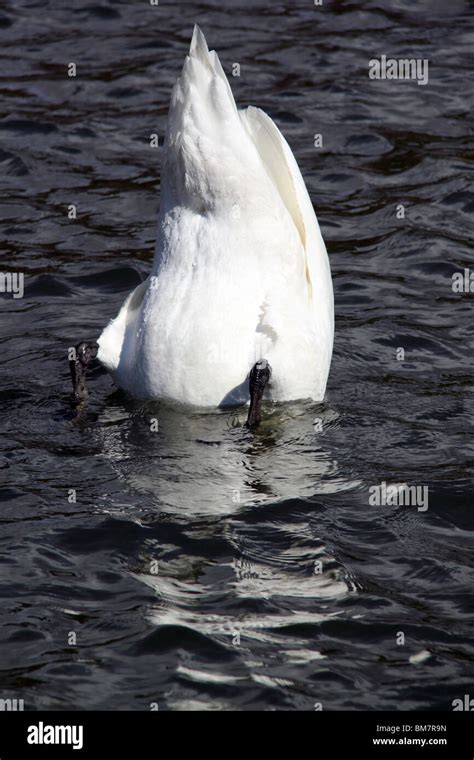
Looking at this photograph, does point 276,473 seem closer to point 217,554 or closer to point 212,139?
point 217,554

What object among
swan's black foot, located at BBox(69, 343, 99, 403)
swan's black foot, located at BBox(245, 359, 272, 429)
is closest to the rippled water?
swan's black foot, located at BBox(69, 343, 99, 403)

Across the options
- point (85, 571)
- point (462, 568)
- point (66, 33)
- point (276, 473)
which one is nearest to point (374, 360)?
→ point (276, 473)

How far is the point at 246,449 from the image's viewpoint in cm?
805

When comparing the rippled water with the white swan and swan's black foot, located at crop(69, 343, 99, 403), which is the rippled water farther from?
the white swan

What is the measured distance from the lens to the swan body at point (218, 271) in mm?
7711

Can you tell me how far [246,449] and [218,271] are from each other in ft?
3.57

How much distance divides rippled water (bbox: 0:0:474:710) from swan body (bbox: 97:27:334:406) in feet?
1.16

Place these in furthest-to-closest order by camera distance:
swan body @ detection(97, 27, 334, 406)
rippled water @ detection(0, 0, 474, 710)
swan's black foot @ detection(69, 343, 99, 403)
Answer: swan's black foot @ detection(69, 343, 99, 403)
swan body @ detection(97, 27, 334, 406)
rippled water @ detection(0, 0, 474, 710)

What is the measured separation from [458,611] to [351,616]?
53 cm

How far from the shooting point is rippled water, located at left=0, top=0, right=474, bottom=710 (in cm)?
605

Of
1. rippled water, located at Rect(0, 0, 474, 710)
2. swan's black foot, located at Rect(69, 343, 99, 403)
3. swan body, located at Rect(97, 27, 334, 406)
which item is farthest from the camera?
swan's black foot, located at Rect(69, 343, 99, 403)

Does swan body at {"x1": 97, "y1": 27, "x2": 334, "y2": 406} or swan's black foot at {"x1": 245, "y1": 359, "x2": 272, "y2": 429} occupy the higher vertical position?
swan body at {"x1": 97, "y1": 27, "x2": 334, "y2": 406}

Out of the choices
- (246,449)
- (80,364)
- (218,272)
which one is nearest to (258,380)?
(246,449)

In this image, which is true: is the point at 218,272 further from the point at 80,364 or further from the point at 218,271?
the point at 80,364
